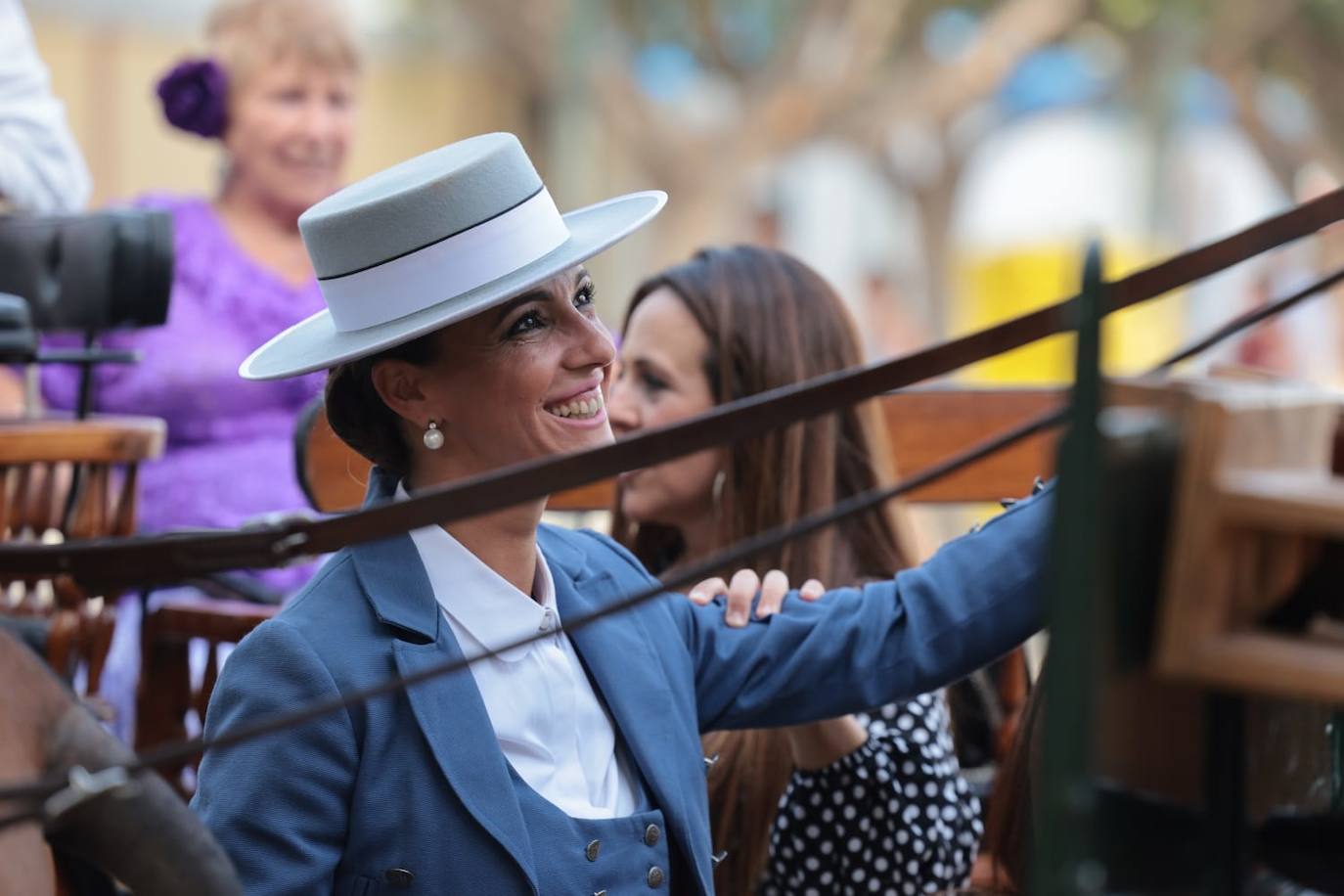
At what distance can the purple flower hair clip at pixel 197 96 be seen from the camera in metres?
4.20

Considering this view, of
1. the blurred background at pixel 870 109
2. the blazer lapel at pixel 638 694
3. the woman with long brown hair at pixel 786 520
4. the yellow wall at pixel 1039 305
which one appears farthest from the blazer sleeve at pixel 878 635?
the blurred background at pixel 870 109

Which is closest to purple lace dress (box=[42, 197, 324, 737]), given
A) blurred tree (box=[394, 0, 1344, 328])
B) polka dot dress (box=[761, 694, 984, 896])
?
polka dot dress (box=[761, 694, 984, 896])

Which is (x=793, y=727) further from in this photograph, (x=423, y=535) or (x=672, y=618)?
(x=423, y=535)

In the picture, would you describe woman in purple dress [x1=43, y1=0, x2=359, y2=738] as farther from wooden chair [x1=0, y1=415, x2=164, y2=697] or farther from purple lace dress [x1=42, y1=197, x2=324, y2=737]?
wooden chair [x1=0, y1=415, x2=164, y2=697]

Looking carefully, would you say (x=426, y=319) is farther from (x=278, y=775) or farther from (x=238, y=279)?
(x=238, y=279)

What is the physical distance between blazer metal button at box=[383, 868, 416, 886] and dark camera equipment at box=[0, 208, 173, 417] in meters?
1.33

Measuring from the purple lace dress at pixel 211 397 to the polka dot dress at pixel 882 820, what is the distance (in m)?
1.47

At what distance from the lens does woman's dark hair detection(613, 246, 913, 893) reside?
260 centimetres

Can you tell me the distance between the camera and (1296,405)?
1.22 m

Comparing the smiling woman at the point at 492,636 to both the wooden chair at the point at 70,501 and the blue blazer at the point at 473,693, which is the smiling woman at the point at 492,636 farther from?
the wooden chair at the point at 70,501

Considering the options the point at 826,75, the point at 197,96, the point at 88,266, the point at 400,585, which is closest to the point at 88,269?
the point at 88,266

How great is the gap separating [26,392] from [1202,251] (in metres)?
2.12

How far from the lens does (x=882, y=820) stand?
244 cm

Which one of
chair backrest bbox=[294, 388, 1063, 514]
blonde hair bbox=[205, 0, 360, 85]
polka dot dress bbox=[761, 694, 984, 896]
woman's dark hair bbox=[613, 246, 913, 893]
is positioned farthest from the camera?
blonde hair bbox=[205, 0, 360, 85]
